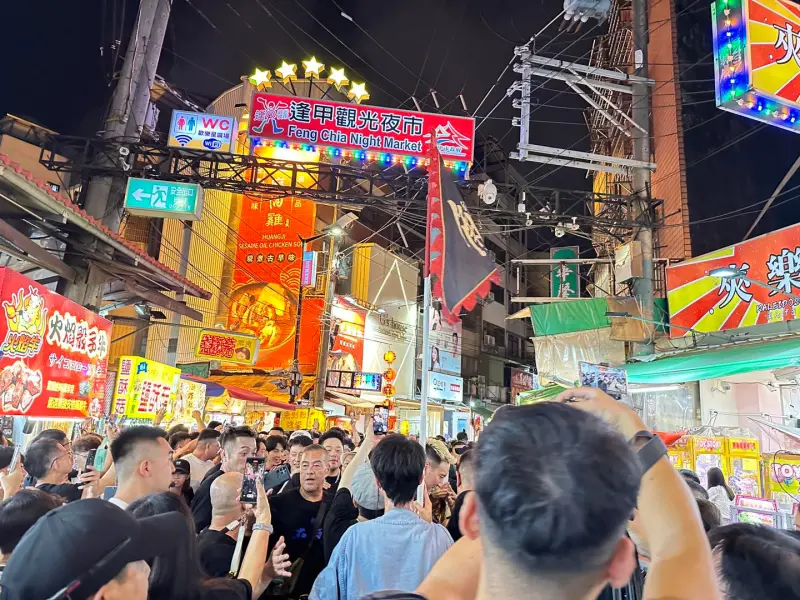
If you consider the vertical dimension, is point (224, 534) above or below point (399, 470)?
below

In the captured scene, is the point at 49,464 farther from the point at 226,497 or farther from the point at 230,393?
the point at 230,393

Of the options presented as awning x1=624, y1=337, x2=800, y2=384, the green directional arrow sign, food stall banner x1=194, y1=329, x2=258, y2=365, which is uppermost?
the green directional arrow sign

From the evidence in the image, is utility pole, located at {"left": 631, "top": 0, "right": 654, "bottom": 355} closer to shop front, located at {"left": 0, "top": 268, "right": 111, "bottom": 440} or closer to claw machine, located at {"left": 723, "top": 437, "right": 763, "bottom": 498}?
claw machine, located at {"left": 723, "top": 437, "right": 763, "bottom": 498}

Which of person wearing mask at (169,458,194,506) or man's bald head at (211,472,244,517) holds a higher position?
man's bald head at (211,472,244,517)

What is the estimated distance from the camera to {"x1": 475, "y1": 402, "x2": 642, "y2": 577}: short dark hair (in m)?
1.05

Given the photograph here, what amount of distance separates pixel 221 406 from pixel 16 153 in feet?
34.6

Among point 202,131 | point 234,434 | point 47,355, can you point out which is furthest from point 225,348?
point 234,434

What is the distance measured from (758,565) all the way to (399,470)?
188cm

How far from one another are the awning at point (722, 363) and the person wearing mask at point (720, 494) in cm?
229

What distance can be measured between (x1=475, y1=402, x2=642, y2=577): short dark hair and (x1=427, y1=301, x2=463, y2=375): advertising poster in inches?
1034

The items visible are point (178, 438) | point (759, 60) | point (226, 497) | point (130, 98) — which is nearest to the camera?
point (226, 497)

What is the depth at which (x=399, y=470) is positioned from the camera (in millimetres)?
3141

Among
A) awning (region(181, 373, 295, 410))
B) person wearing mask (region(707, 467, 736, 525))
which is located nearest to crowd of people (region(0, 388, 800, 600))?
person wearing mask (region(707, 467, 736, 525))

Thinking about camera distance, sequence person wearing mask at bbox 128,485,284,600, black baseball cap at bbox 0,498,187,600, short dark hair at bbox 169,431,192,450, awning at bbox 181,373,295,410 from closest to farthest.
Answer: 1. black baseball cap at bbox 0,498,187,600
2. person wearing mask at bbox 128,485,284,600
3. short dark hair at bbox 169,431,192,450
4. awning at bbox 181,373,295,410
